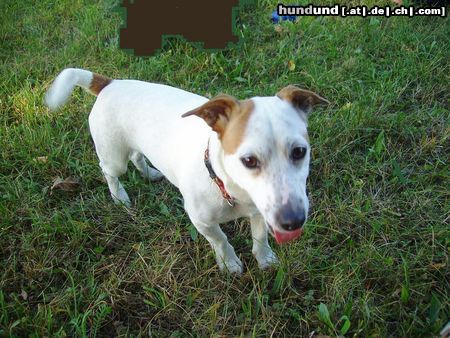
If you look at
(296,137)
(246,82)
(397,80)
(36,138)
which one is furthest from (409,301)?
(36,138)

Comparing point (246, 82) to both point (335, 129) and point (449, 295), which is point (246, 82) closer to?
point (335, 129)

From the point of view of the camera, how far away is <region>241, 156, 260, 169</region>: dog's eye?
180 cm

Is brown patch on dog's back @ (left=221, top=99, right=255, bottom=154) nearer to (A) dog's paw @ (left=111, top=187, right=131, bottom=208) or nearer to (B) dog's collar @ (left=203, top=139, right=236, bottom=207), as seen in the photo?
(B) dog's collar @ (left=203, top=139, right=236, bottom=207)

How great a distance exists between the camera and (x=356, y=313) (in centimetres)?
226

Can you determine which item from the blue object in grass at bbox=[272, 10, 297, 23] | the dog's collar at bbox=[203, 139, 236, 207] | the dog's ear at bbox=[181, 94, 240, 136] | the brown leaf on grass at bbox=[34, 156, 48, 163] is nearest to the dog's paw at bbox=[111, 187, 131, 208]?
the brown leaf on grass at bbox=[34, 156, 48, 163]

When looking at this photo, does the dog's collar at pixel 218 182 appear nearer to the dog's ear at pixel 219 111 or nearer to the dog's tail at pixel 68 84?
the dog's ear at pixel 219 111

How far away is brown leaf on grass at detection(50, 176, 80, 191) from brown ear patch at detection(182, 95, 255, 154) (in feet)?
5.22

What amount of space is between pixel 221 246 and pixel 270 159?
87 centimetres

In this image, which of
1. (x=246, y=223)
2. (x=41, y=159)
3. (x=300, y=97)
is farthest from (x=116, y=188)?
(x=300, y=97)

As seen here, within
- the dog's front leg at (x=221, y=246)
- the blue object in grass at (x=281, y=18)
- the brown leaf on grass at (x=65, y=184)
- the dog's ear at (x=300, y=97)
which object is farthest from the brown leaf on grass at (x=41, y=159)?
the blue object in grass at (x=281, y=18)

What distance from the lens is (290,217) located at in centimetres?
172

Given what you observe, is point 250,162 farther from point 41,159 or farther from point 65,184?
point 41,159

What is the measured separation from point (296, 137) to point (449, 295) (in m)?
1.34

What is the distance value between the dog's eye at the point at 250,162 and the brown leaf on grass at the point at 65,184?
182 centimetres
